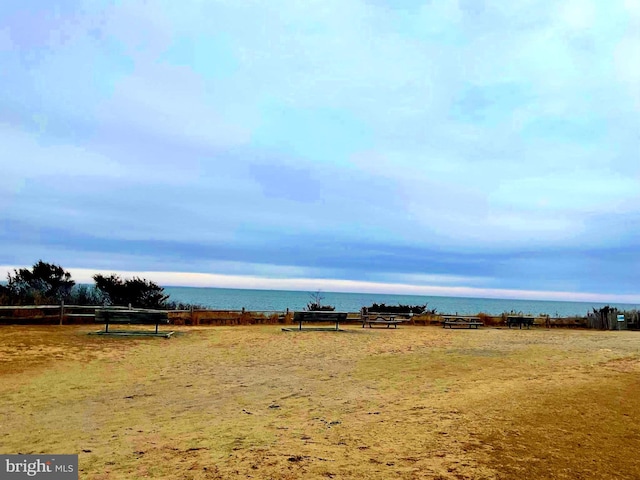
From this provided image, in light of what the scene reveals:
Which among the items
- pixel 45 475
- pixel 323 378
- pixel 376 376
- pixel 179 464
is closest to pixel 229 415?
pixel 179 464

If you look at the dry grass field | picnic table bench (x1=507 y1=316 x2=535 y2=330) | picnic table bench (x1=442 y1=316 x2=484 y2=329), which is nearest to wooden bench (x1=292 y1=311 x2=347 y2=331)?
the dry grass field

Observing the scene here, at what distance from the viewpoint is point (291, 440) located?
5.34 metres

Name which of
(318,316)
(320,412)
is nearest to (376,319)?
(318,316)

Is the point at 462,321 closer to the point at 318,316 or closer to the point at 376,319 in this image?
the point at 376,319

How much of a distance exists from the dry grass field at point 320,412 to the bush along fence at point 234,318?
19.5ft

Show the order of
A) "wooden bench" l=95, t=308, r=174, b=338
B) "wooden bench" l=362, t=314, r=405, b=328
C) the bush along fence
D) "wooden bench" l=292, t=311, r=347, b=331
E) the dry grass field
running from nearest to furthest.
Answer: the dry grass field
"wooden bench" l=95, t=308, r=174, b=338
the bush along fence
"wooden bench" l=292, t=311, r=347, b=331
"wooden bench" l=362, t=314, r=405, b=328

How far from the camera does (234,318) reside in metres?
22.4

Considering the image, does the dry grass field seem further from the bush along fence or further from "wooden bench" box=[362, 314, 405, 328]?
"wooden bench" box=[362, 314, 405, 328]

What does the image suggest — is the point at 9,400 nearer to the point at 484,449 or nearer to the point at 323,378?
the point at 323,378

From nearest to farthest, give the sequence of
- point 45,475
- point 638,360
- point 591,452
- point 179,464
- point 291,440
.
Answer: point 45,475, point 179,464, point 591,452, point 291,440, point 638,360

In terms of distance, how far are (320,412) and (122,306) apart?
18.6m

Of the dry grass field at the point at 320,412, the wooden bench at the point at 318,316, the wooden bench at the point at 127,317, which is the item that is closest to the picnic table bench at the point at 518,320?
the wooden bench at the point at 318,316

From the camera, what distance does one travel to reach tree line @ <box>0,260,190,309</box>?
26094mm

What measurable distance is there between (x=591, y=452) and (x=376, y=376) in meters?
4.79
